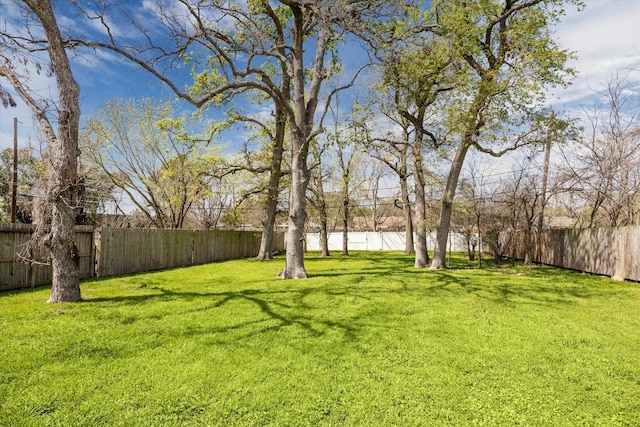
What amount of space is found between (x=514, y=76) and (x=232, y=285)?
9.81 m

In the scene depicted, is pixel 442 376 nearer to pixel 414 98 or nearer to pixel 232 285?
pixel 232 285

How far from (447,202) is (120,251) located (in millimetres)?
10561

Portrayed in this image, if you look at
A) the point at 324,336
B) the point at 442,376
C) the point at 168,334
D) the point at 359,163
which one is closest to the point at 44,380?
the point at 168,334

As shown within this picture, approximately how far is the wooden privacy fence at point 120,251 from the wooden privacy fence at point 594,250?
1335 cm

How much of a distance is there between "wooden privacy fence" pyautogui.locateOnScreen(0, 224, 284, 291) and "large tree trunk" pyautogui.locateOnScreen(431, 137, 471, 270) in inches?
371

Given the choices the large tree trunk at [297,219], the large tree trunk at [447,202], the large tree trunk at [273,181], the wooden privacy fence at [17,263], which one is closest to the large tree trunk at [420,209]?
the large tree trunk at [447,202]

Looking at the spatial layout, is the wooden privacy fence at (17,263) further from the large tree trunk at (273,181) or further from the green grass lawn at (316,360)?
the large tree trunk at (273,181)

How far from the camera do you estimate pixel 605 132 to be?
1167cm

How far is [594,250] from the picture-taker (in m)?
11.1

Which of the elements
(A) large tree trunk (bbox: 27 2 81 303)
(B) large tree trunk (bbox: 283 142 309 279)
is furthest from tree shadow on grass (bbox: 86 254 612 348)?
(B) large tree trunk (bbox: 283 142 309 279)

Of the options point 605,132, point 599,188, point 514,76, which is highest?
point 514,76

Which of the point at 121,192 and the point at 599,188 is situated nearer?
the point at 599,188

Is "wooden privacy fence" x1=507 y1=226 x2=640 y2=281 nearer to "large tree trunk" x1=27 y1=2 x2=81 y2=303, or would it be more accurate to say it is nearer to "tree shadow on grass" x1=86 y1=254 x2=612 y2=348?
"tree shadow on grass" x1=86 y1=254 x2=612 y2=348

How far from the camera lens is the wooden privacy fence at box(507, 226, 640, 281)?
9.38m
